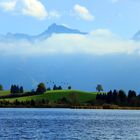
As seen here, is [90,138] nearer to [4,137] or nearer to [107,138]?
[107,138]

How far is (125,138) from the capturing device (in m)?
100

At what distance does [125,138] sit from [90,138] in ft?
22.6

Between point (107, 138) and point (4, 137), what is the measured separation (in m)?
20.3

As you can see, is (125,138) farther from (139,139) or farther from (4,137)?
(4,137)

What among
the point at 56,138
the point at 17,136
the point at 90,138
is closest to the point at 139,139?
the point at 90,138

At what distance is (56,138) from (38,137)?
3.73 metres

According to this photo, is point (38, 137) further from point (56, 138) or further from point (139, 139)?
point (139, 139)

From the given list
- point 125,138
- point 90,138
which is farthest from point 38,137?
point 125,138

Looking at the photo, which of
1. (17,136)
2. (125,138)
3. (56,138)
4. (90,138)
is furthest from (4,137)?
(125,138)

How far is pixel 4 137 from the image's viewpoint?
10075 centimetres

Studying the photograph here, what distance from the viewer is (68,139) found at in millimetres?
97750

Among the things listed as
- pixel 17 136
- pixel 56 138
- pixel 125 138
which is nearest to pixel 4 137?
pixel 17 136

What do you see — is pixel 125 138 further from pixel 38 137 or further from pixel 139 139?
pixel 38 137

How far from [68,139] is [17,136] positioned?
38.3 feet
